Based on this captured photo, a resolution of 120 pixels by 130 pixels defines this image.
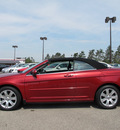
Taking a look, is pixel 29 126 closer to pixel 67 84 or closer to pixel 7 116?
pixel 7 116

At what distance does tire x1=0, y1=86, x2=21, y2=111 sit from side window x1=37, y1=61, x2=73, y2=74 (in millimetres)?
946

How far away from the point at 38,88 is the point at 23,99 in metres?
0.55

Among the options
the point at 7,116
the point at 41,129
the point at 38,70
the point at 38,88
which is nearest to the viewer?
the point at 41,129

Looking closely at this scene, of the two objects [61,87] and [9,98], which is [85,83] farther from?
[9,98]

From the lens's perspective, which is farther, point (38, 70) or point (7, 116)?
point (38, 70)

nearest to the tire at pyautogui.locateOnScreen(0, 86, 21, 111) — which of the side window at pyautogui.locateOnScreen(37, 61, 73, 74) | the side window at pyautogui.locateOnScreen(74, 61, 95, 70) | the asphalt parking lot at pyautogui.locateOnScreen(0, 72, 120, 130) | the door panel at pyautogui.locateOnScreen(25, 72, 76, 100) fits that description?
the asphalt parking lot at pyautogui.locateOnScreen(0, 72, 120, 130)

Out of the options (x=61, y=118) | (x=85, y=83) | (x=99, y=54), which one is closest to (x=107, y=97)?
(x=85, y=83)

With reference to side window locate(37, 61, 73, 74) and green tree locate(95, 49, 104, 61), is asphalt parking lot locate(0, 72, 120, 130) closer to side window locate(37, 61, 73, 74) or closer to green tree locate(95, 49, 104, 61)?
side window locate(37, 61, 73, 74)

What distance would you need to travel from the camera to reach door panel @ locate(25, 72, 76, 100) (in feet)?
13.5

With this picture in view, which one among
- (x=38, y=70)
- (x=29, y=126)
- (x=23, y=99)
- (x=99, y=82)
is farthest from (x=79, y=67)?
(x=29, y=126)

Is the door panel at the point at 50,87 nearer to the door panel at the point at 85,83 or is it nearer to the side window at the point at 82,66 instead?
the door panel at the point at 85,83

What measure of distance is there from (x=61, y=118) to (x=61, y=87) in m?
0.89

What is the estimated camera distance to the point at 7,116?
3770 millimetres

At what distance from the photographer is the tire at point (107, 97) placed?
4.21 m
